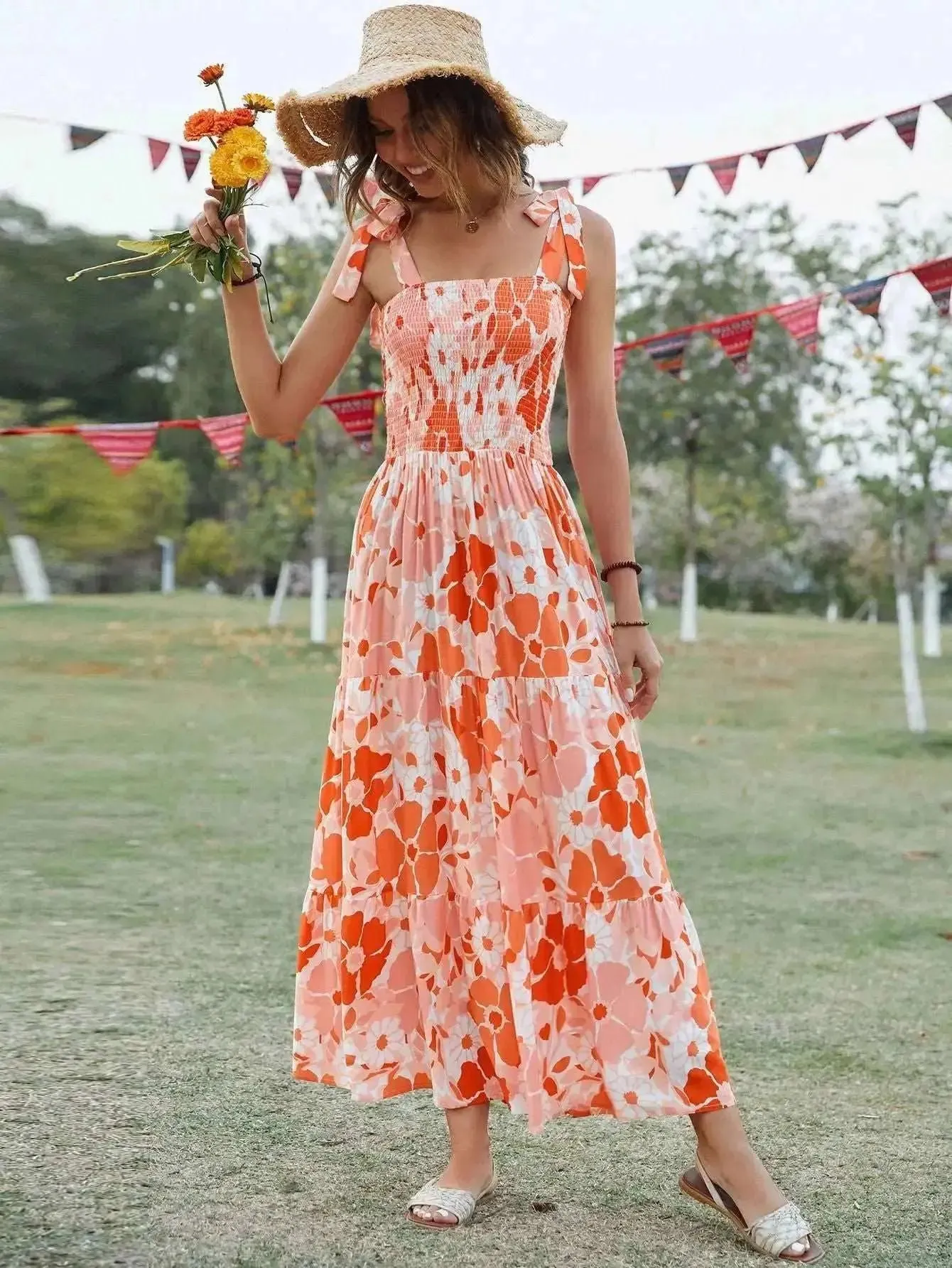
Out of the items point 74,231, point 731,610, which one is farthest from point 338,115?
point 731,610

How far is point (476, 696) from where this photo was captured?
174cm

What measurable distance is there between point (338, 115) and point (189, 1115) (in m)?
1.38

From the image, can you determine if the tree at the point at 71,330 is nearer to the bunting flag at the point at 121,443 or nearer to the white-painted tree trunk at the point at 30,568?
the white-painted tree trunk at the point at 30,568

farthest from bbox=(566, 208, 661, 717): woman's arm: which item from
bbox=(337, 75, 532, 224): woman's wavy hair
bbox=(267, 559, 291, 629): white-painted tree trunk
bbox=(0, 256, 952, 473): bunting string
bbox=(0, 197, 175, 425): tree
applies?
bbox=(267, 559, 291, 629): white-painted tree trunk

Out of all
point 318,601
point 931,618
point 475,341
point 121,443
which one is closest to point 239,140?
point 475,341

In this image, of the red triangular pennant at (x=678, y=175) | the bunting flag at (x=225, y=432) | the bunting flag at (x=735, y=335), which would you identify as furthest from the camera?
the bunting flag at (x=225, y=432)

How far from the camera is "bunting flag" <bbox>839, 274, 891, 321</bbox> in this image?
4098mm

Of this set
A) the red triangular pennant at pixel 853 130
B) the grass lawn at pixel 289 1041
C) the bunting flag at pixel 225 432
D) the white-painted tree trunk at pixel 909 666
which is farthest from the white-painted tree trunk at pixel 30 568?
the red triangular pennant at pixel 853 130

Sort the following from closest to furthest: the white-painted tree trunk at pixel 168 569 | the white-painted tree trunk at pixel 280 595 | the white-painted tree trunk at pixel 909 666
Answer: the white-painted tree trunk at pixel 909 666
the white-painted tree trunk at pixel 168 569
the white-painted tree trunk at pixel 280 595

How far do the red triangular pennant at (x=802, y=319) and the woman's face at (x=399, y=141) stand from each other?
9.46 feet

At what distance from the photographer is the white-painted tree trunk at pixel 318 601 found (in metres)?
12.0

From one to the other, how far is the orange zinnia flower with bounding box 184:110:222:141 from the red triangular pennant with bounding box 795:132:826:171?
8.62 ft

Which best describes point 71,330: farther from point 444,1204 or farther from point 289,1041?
point 444,1204

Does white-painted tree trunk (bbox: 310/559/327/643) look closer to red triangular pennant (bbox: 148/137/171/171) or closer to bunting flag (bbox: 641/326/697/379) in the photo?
bunting flag (bbox: 641/326/697/379)
